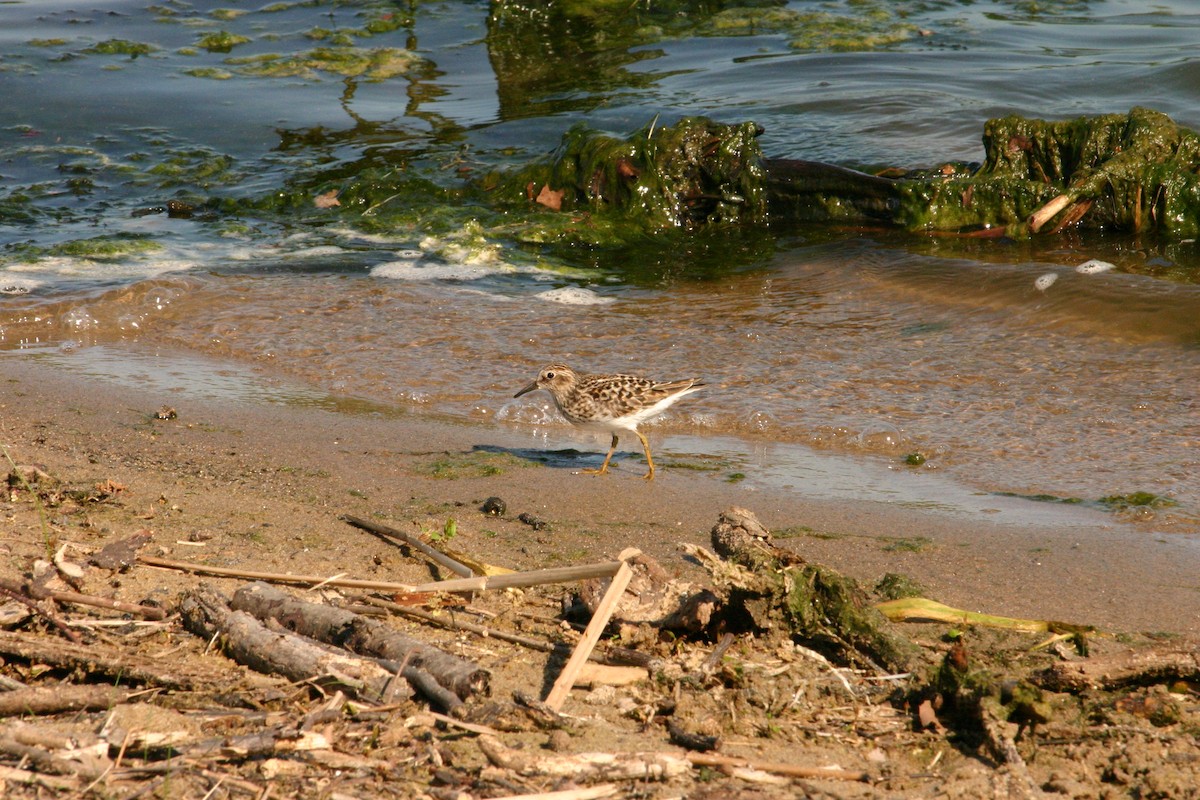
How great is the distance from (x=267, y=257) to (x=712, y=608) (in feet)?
23.4

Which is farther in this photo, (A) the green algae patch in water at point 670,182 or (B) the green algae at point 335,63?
(B) the green algae at point 335,63

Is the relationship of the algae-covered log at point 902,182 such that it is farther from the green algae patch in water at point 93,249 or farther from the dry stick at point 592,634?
the dry stick at point 592,634

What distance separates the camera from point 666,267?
32.6 feet

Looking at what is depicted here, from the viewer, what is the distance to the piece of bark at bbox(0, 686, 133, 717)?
2900 mm

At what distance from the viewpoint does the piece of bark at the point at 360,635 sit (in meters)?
3.17

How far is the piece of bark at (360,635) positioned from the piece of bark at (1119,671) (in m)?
1.58

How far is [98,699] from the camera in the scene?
297cm

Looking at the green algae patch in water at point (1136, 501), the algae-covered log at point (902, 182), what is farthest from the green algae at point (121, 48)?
the green algae patch in water at point (1136, 501)

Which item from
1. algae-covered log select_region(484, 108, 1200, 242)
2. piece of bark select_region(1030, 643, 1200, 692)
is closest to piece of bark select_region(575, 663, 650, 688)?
piece of bark select_region(1030, 643, 1200, 692)

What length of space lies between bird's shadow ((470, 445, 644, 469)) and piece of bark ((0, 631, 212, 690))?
302 cm

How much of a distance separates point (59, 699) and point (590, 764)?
51.8 inches

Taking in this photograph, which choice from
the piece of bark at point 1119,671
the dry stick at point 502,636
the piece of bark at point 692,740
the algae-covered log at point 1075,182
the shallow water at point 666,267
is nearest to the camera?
the piece of bark at point 692,740

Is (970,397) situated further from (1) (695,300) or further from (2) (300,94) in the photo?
(2) (300,94)

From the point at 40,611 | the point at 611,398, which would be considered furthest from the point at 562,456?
the point at 40,611
